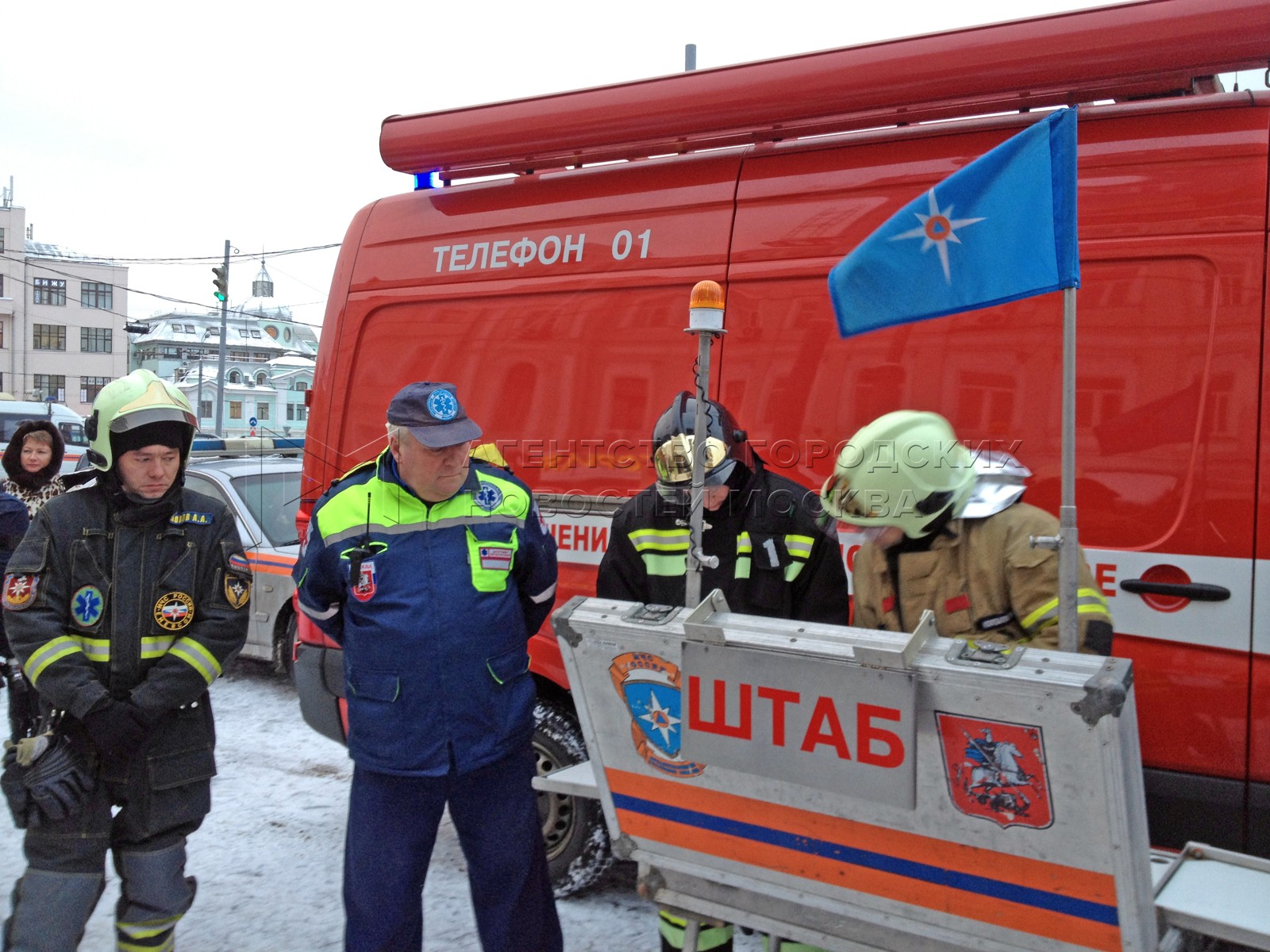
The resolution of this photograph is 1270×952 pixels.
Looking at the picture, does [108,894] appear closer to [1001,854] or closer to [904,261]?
[1001,854]

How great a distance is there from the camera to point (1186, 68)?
2.51 metres

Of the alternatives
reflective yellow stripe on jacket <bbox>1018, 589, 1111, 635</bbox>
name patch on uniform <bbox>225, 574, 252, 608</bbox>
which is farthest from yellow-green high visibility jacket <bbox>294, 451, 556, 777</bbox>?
reflective yellow stripe on jacket <bbox>1018, 589, 1111, 635</bbox>

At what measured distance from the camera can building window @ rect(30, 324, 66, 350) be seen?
5588 centimetres

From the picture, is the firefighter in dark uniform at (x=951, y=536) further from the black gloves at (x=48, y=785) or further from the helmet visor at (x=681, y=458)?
the black gloves at (x=48, y=785)

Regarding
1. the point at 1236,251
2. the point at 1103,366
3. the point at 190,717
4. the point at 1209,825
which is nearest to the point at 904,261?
the point at 1103,366

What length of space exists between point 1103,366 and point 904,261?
32.7 inches

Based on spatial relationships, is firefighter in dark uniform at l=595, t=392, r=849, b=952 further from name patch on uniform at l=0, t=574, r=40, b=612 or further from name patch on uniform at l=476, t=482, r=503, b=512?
name patch on uniform at l=0, t=574, r=40, b=612

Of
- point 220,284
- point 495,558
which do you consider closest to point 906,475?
point 495,558

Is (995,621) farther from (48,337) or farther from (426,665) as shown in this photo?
(48,337)

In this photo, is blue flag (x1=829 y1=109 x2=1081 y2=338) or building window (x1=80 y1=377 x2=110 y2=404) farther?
building window (x1=80 y1=377 x2=110 y2=404)

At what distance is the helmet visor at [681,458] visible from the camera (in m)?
2.44

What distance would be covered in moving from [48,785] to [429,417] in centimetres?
137

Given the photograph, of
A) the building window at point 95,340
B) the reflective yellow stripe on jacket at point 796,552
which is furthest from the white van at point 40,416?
the building window at point 95,340

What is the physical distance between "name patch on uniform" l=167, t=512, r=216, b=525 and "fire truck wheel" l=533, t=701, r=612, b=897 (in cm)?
129
